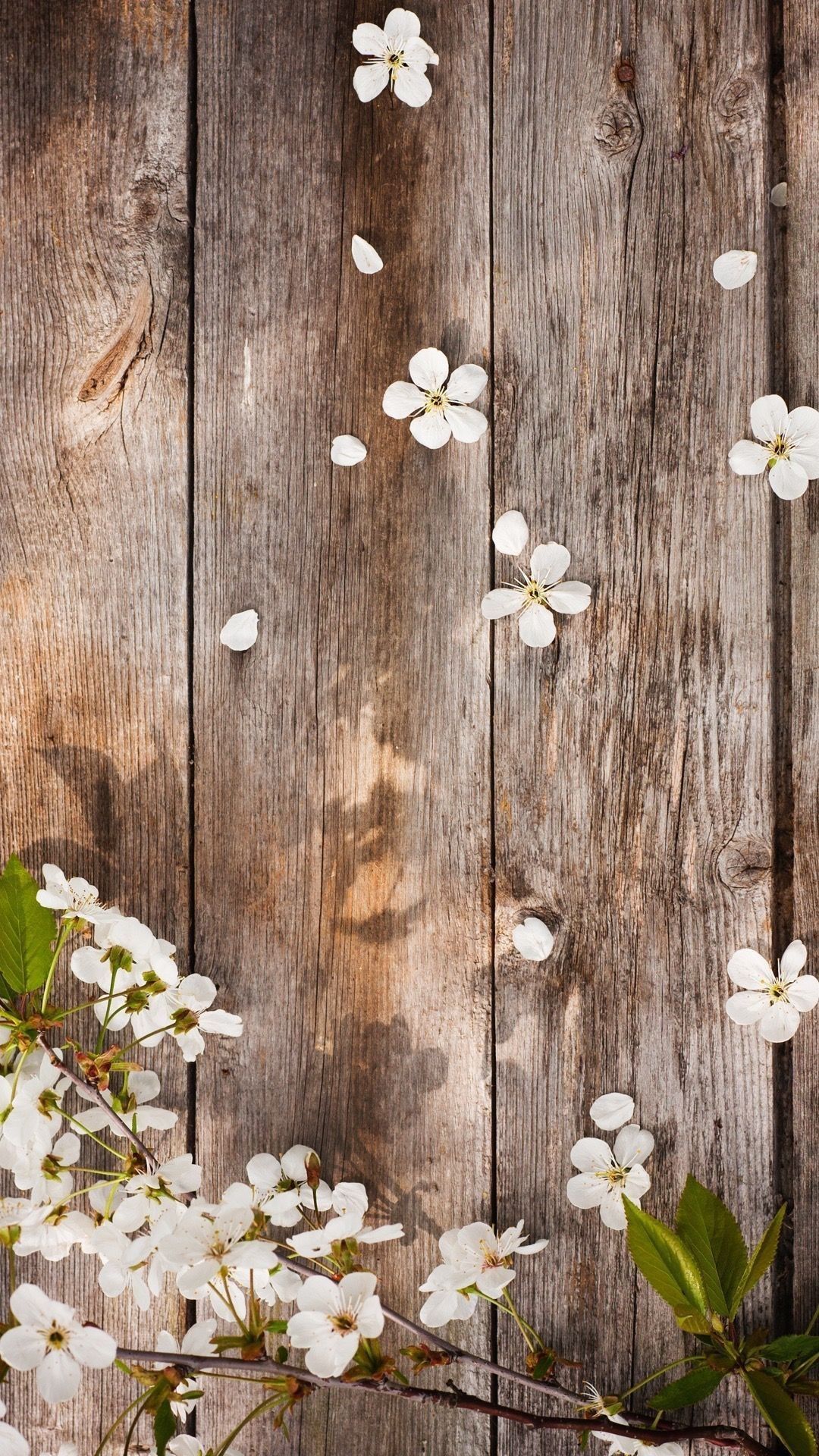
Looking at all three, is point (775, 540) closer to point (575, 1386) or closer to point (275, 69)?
point (275, 69)

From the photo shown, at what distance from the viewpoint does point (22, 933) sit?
99cm

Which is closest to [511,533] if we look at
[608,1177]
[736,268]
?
[736,268]

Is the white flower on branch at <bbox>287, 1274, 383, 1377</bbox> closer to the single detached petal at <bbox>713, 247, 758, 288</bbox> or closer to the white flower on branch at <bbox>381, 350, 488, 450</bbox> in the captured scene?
the white flower on branch at <bbox>381, 350, 488, 450</bbox>

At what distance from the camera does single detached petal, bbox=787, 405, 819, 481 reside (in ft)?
3.43

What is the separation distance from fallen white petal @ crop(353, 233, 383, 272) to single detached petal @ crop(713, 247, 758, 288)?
38cm

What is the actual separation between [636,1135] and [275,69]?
1.28 metres

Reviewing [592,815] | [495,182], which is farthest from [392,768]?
[495,182]

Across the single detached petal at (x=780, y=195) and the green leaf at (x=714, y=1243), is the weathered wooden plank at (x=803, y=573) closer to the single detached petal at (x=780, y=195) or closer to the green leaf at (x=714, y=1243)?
the single detached petal at (x=780, y=195)

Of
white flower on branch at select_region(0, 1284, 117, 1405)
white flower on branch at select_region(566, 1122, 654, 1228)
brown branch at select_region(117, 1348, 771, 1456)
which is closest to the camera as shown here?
white flower on branch at select_region(0, 1284, 117, 1405)

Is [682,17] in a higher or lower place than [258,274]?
higher

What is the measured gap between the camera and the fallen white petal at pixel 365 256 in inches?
42.1

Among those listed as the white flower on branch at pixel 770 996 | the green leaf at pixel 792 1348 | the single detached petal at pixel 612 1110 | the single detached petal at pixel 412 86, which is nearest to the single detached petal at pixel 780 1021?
the white flower on branch at pixel 770 996

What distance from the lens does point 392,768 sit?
110 cm

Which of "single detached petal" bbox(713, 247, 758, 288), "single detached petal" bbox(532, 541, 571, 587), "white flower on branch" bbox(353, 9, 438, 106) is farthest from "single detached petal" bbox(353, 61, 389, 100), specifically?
"single detached petal" bbox(532, 541, 571, 587)
